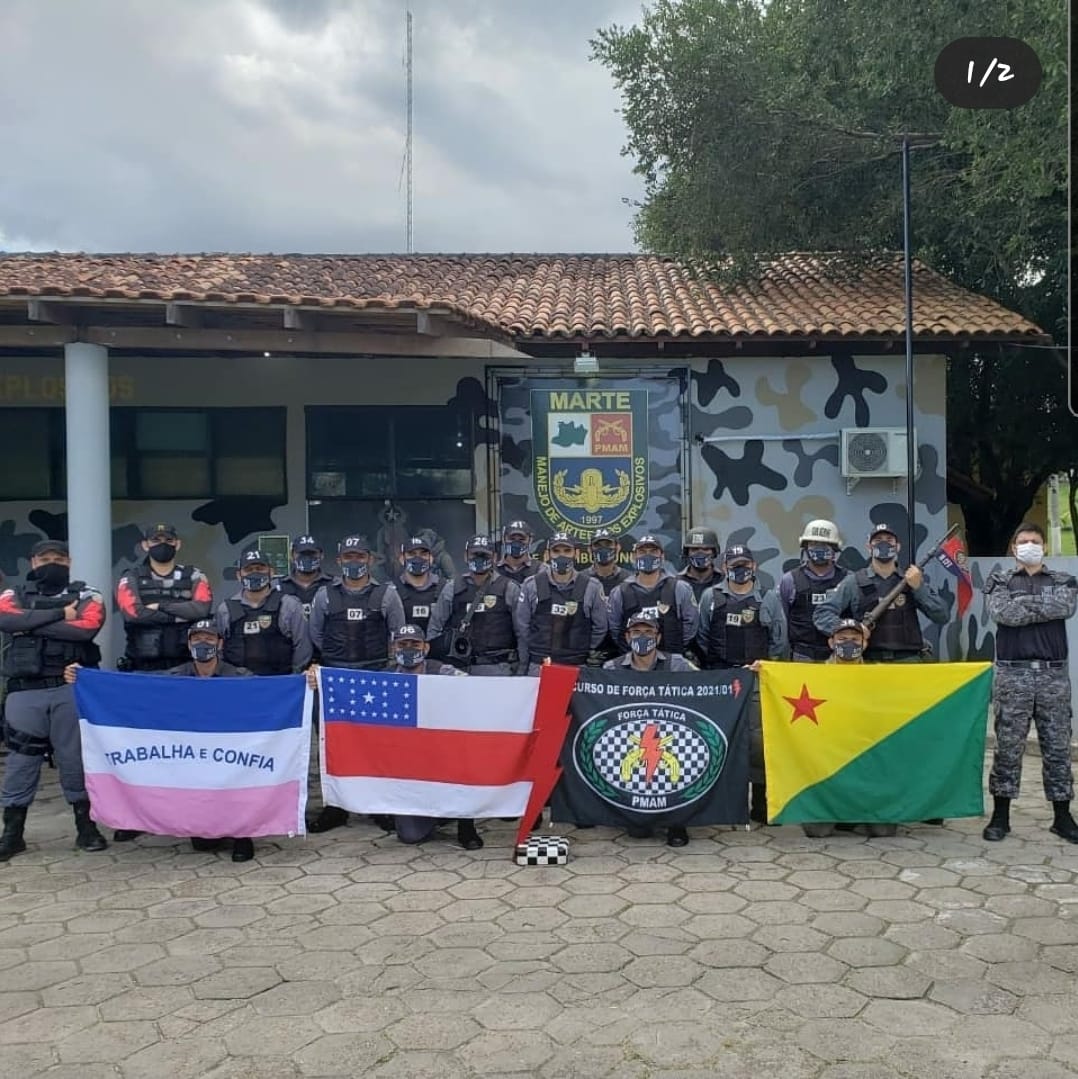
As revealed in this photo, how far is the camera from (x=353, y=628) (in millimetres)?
6750

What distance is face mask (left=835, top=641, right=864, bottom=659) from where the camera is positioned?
6168 mm

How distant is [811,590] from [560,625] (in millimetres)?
1818

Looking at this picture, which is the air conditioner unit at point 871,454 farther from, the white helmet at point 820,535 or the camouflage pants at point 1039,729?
the camouflage pants at point 1039,729

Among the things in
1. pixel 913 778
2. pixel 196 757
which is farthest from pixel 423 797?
pixel 913 778

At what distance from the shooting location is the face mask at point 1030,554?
596 centimetres

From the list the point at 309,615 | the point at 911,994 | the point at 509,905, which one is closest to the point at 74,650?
the point at 309,615

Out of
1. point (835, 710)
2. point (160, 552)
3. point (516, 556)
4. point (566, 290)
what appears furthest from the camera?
point (566, 290)

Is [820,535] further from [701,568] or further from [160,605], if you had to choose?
[160,605]

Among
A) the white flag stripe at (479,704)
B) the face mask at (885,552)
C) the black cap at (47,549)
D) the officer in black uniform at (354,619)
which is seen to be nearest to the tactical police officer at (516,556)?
the officer in black uniform at (354,619)

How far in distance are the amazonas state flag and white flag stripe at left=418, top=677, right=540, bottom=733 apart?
1.46 meters

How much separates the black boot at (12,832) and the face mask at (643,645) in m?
3.75

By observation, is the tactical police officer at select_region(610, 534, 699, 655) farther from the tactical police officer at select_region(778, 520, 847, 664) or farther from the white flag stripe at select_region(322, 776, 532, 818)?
the white flag stripe at select_region(322, 776, 532, 818)

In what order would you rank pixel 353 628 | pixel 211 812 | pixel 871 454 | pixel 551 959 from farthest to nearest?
pixel 871 454, pixel 353 628, pixel 211 812, pixel 551 959

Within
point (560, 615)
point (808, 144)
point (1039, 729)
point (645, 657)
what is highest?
point (808, 144)
